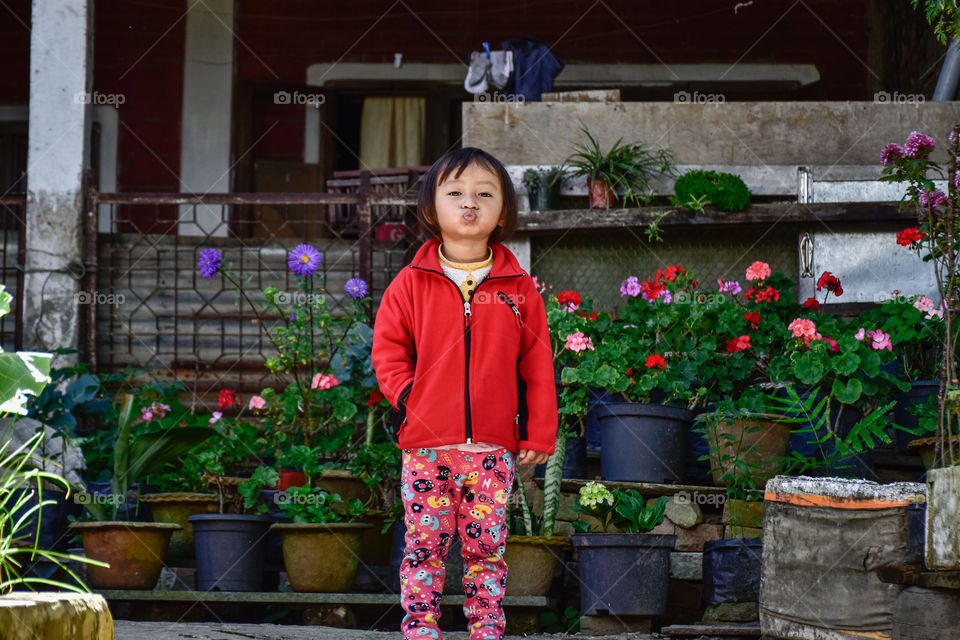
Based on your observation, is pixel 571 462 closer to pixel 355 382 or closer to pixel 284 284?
pixel 355 382

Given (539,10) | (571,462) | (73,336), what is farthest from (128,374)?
(539,10)

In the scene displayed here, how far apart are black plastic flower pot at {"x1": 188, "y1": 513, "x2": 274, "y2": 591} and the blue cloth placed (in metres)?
4.23

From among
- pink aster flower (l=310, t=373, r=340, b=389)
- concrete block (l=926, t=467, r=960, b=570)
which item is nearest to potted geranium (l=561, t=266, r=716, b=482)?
pink aster flower (l=310, t=373, r=340, b=389)

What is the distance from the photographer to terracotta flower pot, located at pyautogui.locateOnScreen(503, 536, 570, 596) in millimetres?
4367

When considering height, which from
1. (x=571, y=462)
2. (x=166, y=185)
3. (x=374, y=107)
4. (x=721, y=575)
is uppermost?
(x=374, y=107)

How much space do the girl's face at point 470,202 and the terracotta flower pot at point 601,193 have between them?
3.53m

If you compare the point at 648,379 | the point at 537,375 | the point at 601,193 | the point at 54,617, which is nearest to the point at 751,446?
the point at 648,379

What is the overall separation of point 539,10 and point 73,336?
5455 millimetres

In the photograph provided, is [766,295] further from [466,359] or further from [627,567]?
[466,359]

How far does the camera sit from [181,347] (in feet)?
26.1

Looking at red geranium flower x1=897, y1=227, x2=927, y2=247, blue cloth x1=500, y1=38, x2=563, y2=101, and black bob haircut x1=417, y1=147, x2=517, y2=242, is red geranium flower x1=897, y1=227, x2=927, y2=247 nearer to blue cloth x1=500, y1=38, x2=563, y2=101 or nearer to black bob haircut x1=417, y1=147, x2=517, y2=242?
black bob haircut x1=417, y1=147, x2=517, y2=242

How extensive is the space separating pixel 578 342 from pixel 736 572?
48.3 inches

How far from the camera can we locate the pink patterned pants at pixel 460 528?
10.2ft

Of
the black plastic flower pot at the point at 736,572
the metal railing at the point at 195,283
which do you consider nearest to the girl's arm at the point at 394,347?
the black plastic flower pot at the point at 736,572
